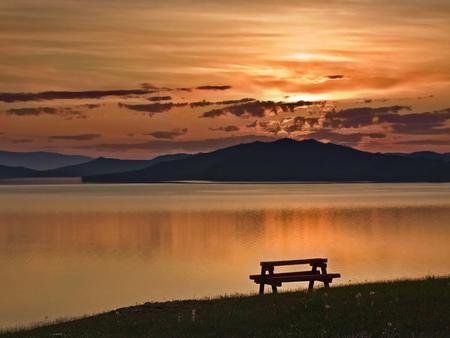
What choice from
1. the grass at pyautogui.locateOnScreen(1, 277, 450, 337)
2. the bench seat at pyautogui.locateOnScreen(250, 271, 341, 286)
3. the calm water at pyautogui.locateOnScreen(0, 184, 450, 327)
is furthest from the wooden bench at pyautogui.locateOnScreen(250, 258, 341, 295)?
the calm water at pyautogui.locateOnScreen(0, 184, 450, 327)

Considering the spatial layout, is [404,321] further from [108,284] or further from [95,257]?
[95,257]

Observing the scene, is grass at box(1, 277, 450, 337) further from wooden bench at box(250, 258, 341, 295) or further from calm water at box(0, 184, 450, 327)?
calm water at box(0, 184, 450, 327)

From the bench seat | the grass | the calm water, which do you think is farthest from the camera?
the calm water

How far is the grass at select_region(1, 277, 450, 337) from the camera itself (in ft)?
70.0

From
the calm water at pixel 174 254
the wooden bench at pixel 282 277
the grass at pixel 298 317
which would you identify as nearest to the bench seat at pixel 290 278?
the wooden bench at pixel 282 277

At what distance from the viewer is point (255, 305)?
26.0 meters

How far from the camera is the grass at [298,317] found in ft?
70.0

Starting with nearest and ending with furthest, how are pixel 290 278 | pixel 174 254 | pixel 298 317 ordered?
pixel 298 317 → pixel 290 278 → pixel 174 254

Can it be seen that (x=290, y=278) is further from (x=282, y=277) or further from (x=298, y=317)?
(x=298, y=317)

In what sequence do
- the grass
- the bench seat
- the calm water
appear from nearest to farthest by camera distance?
the grass → the bench seat → the calm water

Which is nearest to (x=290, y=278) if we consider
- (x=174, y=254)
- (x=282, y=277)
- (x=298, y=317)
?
(x=282, y=277)

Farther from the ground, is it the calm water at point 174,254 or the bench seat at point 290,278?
the bench seat at point 290,278

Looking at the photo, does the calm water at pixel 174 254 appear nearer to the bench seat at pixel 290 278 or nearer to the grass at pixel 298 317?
the bench seat at pixel 290 278

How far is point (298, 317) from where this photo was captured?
2308cm
